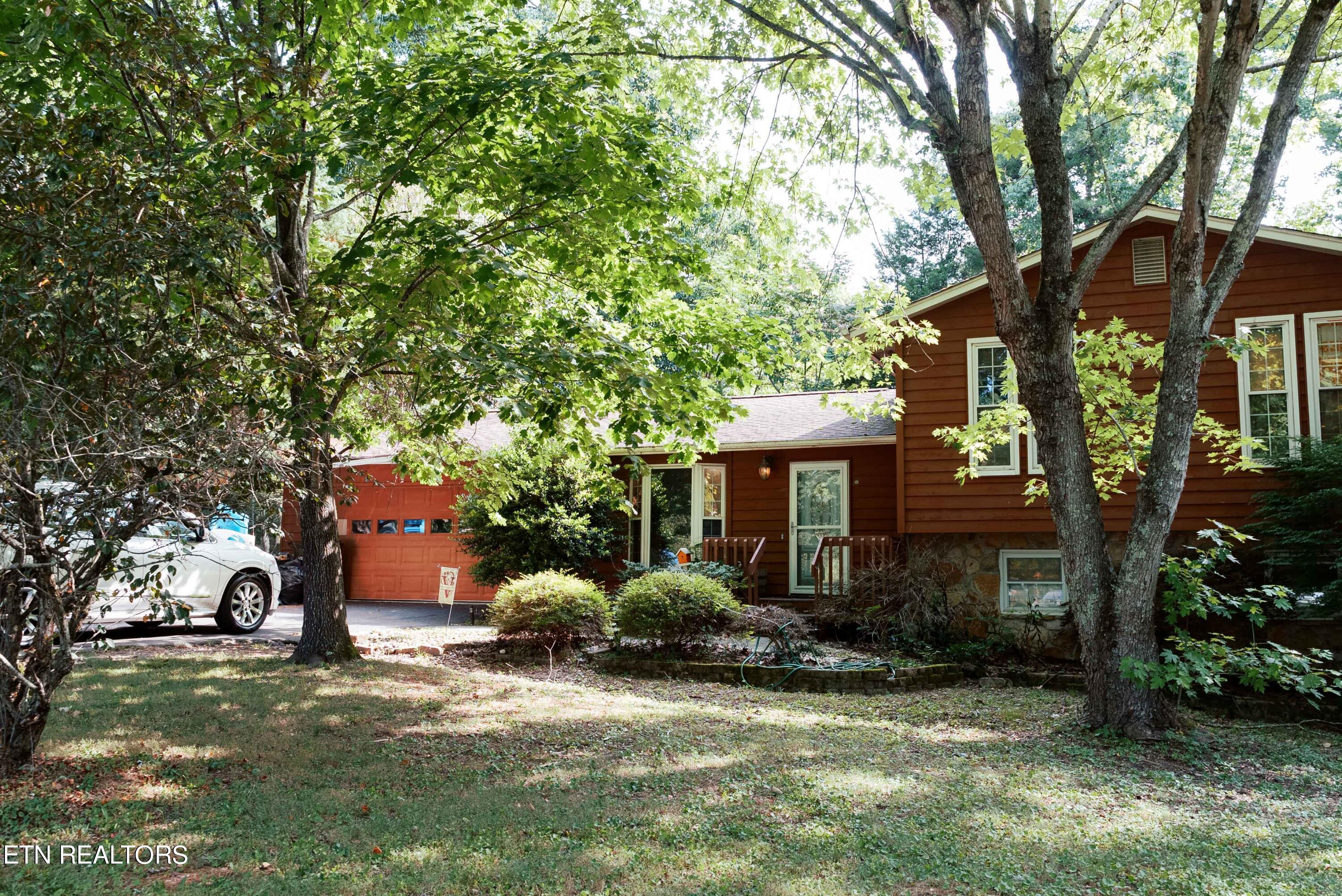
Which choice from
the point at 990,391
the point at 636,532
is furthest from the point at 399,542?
the point at 990,391

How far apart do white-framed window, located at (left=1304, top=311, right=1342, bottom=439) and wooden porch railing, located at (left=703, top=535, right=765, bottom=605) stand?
6965mm

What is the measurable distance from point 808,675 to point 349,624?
22.9 feet

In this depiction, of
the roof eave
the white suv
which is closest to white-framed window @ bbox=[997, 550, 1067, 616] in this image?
the roof eave

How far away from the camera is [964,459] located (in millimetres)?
11547

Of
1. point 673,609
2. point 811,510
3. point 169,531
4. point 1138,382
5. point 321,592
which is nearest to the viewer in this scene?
point 169,531

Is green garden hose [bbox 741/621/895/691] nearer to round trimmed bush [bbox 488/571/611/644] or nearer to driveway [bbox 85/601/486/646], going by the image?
round trimmed bush [bbox 488/571/611/644]

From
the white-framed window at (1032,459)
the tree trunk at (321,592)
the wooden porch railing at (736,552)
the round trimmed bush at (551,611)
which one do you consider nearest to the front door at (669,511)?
the wooden porch railing at (736,552)

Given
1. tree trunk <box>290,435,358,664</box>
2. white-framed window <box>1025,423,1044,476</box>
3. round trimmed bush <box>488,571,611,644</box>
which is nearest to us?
tree trunk <box>290,435,358,664</box>

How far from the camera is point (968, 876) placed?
3682mm

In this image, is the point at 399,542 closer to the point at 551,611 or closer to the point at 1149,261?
the point at 551,611

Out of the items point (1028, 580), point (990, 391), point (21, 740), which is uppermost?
point (990, 391)

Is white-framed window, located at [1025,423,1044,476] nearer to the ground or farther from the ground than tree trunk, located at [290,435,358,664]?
farther from the ground

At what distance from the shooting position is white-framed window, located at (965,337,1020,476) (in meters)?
11.4

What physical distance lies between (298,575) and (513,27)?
12.5 metres
